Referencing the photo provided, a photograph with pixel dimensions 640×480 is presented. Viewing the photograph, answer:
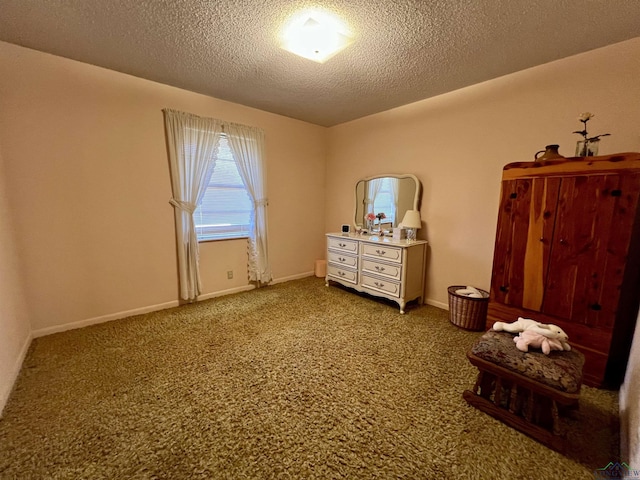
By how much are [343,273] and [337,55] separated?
2461 mm

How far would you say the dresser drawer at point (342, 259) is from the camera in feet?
11.4

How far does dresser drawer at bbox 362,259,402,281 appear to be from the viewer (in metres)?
2.98

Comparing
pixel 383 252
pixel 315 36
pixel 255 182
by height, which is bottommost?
pixel 383 252

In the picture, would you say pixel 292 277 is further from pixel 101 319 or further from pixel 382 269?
pixel 101 319

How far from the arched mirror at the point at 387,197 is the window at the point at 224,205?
1597 mm

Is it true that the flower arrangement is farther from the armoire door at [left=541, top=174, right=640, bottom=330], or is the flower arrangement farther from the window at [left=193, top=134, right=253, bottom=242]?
the window at [left=193, top=134, right=253, bottom=242]

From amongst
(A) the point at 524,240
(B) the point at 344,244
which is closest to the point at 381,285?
(B) the point at 344,244

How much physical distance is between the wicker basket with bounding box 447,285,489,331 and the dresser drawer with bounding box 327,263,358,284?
1.22 meters

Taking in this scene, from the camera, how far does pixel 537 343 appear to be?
150 centimetres

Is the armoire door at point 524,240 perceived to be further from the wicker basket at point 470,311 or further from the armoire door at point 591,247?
the wicker basket at point 470,311

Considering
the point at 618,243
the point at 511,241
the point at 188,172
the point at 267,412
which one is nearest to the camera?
the point at 267,412

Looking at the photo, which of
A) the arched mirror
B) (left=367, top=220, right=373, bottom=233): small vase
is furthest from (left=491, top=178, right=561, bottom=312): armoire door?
(left=367, top=220, right=373, bottom=233): small vase

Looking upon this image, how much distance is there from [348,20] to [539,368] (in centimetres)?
240

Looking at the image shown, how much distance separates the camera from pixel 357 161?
3.95 meters
